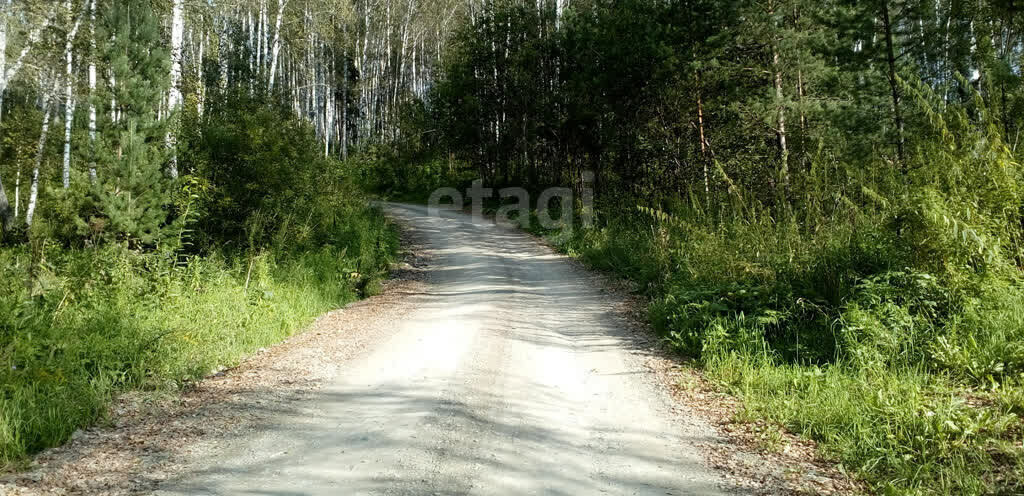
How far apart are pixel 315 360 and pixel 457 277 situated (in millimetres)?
7563

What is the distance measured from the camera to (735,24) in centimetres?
1541

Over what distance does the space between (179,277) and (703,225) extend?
320 inches

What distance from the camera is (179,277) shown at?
916 cm

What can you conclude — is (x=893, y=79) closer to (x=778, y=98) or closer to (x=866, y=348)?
(x=778, y=98)

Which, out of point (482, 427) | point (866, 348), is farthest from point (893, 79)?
point (482, 427)

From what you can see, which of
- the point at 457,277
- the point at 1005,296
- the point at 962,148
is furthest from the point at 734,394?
the point at 457,277

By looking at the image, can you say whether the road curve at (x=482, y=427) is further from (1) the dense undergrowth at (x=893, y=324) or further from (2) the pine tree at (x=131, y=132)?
(2) the pine tree at (x=131, y=132)

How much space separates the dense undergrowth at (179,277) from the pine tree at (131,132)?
84 millimetres

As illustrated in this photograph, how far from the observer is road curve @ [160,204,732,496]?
3.96m

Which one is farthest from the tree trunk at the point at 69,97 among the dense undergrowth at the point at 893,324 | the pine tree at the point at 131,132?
the dense undergrowth at the point at 893,324

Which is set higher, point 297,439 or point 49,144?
point 49,144

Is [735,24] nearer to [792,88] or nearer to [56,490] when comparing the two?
[792,88]

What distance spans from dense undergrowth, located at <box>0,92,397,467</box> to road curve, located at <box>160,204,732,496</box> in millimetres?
1708

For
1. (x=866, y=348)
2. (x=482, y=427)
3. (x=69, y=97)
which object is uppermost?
(x=69, y=97)
